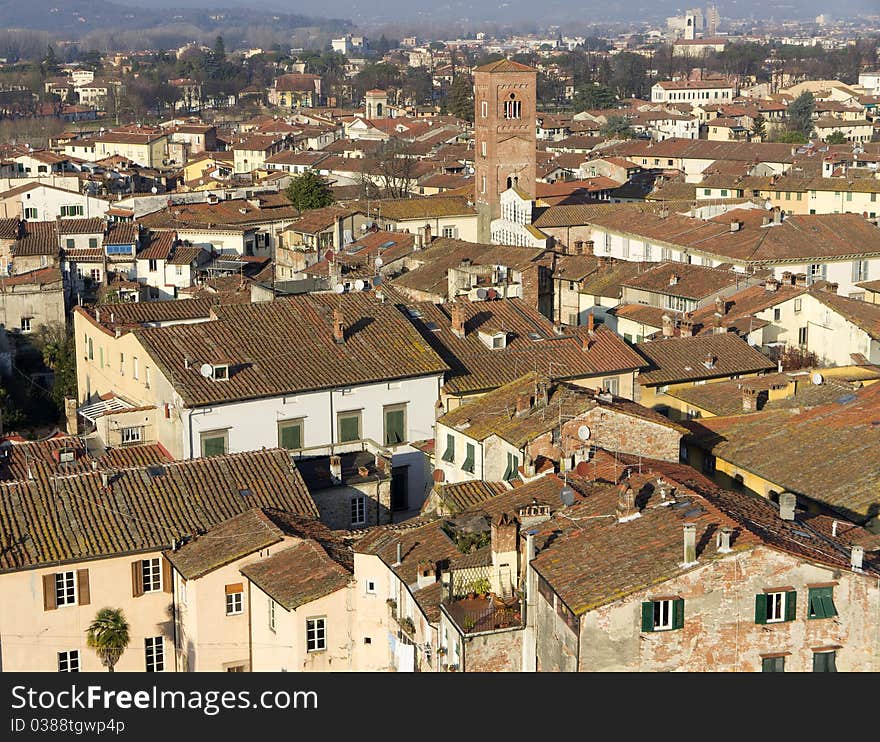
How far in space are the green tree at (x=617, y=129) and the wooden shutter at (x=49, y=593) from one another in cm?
7596

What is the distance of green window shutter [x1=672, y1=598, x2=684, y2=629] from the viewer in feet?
42.5

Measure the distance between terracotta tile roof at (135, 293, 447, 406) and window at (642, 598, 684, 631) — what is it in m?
10.2

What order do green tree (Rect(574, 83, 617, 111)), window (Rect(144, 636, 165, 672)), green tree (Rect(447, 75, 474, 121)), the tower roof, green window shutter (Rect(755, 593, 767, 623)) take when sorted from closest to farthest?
green window shutter (Rect(755, 593, 767, 623))
window (Rect(144, 636, 165, 672))
the tower roof
green tree (Rect(447, 75, 474, 121))
green tree (Rect(574, 83, 617, 111))

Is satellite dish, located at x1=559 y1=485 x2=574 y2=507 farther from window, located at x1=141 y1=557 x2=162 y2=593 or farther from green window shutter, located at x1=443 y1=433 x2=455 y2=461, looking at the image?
green window shutter, located at x1=443 y1=433 x2=455 y2=461

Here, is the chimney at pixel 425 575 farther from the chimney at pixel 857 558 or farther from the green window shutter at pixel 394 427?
the green window shutter at pixel 394 427

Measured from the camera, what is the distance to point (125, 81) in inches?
5891

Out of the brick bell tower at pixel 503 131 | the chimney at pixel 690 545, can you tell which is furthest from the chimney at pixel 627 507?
the brick bell tower at pixel 503 131

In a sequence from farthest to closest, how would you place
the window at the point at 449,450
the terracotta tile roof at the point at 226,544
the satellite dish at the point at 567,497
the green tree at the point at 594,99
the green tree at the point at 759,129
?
the green tree at the point at 594,99 < the green tree at the point at 759,129 < the window at the point at 449,450 < the terracotta tile roof at the point at 226,544 < the satellite dish at the point at 567,497

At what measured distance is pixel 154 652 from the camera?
58.0 feet

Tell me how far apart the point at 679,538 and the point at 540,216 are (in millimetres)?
35110

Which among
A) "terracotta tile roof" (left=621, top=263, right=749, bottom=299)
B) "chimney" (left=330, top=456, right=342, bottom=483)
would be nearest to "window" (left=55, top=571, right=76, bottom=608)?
"chimney" (left=330, top=456, right=342, bottom=483)


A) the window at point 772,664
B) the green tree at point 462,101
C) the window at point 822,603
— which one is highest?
the window at point 822,603

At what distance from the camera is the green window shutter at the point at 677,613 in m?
13.0
